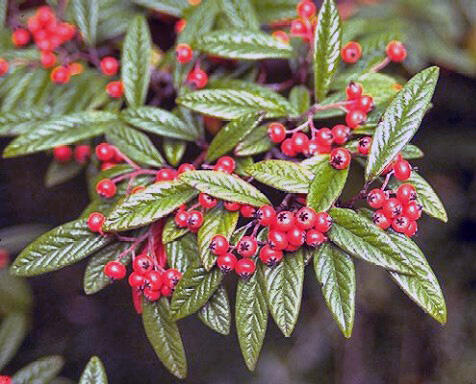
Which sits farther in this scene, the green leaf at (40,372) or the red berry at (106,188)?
the green leaf at (40,372)

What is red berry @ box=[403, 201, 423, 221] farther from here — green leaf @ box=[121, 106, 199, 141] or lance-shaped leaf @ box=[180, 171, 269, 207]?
green leaf @ box=[121, 106, 199, 141]

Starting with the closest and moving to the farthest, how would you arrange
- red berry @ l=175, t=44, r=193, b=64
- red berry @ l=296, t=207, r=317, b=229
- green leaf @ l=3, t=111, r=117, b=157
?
red berry @ l=296, t=207, r=317, b=229
green leaf @ l=3, t=111, r=117, b=157
red berry @ l=175, t=44, r=193, b=64

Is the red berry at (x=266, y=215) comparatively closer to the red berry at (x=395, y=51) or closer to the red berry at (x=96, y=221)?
the red berry at (x=96, y=221)

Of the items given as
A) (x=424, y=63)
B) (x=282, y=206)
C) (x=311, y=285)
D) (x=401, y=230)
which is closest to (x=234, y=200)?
(x=282, y=206)

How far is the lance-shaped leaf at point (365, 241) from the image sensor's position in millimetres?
1099

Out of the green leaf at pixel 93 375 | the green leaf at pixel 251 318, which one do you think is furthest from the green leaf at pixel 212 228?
the green leaf at pixel 93 375

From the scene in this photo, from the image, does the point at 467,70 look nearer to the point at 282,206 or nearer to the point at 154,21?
the point at 154,21

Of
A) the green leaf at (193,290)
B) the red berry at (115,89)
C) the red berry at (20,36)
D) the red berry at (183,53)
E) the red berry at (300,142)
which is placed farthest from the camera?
the red berry at (20,36)

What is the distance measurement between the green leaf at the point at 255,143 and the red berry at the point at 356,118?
21cm

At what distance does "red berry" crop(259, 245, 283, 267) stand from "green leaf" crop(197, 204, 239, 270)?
8 cm

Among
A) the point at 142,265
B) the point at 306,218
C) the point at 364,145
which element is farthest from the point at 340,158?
the point at 142,265

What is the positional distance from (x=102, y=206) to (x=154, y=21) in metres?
0.91

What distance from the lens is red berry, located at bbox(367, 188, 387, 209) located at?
115 cm

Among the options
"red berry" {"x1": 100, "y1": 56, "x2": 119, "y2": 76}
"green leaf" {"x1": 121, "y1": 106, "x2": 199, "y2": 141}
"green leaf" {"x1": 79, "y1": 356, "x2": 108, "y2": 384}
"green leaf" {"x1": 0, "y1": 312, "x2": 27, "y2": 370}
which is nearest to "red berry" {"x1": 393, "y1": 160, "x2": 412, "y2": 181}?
"green leaf" {"x1": 121, "y1": 106, "x2": 199, "y2": 141}
